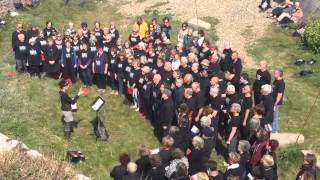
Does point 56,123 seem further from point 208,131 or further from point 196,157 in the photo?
point 196,157

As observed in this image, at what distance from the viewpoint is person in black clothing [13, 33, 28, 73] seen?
17.3m

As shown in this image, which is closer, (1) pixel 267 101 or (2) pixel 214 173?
(2) pixel 214 173

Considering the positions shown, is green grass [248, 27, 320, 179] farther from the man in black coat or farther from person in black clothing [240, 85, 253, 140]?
the man in black coat

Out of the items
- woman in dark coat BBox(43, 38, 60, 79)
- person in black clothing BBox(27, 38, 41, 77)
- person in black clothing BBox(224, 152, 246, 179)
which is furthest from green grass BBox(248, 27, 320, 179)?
person in black clothing BBox(27, 38, 41, 77)

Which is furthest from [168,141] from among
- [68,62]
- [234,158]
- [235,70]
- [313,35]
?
[313,35]

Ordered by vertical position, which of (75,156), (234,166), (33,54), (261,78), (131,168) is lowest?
(75,156)

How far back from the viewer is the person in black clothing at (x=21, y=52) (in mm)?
17281

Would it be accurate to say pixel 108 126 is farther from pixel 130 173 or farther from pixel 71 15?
pixel 71 15

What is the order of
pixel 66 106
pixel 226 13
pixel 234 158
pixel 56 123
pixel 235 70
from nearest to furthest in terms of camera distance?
pixel 234 158 → pixel 66 106 → pixel 56 123 → pixel 235 70 → pixel 226 13

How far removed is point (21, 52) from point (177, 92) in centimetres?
639

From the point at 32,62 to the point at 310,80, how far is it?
32.0 ft

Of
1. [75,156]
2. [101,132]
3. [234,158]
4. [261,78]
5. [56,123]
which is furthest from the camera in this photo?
[56,123]

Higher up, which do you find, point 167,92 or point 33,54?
point 33,54

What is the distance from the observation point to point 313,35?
19625mm
